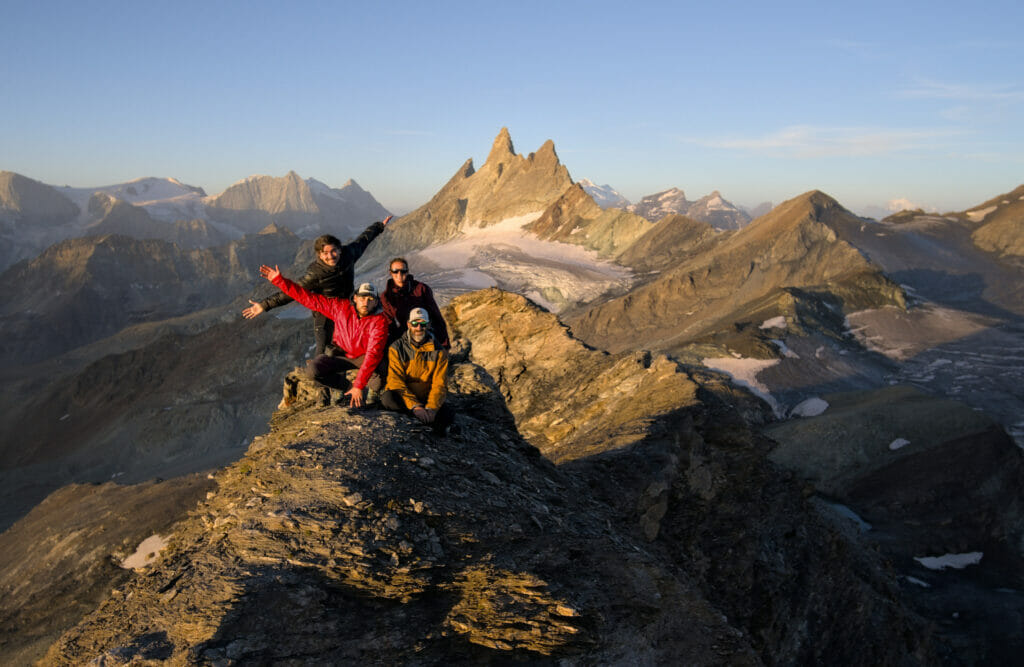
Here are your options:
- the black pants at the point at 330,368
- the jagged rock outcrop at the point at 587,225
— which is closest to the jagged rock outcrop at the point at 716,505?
the black pants at the point at 330,368

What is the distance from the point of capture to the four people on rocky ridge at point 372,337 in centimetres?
778

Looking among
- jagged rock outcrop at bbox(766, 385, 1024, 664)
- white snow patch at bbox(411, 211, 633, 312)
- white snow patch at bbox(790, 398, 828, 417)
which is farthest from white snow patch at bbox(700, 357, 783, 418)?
white snow patch at bbox(411, 211, 633, 312)

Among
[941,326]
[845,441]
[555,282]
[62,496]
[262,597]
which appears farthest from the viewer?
[555,282]

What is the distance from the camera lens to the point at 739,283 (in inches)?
2692

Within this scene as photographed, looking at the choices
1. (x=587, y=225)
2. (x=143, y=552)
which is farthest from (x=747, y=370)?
(x=587, y=225)

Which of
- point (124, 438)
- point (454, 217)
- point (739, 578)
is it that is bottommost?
point (124, 438)

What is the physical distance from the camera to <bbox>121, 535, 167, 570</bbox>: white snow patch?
837 inches

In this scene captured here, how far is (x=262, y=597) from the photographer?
5414 millimetres

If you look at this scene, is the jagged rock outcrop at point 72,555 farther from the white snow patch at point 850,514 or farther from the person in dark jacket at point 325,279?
the white snow patch at point 850,514

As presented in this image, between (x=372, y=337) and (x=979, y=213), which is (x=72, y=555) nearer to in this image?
(x=372, y=337)

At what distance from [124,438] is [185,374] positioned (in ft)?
32.6

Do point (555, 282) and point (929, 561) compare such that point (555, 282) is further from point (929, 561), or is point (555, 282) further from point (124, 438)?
point (929, 561)

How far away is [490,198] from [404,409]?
106 m

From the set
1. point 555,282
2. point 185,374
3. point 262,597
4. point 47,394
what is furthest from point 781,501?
point 47,394
